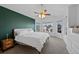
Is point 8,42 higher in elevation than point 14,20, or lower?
lower

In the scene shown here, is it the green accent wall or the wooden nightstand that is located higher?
the green accent wall

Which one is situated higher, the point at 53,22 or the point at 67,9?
the point at 67,9

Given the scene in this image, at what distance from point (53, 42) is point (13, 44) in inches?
29.6

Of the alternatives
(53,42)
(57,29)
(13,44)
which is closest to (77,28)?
(57,29)

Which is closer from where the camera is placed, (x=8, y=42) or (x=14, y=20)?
(x=14, y=20)

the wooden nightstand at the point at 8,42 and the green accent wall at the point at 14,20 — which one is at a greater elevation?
the green accent wall at the point at 14,20

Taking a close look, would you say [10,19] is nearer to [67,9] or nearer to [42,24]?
[42,24]

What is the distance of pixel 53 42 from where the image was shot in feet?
5.57
